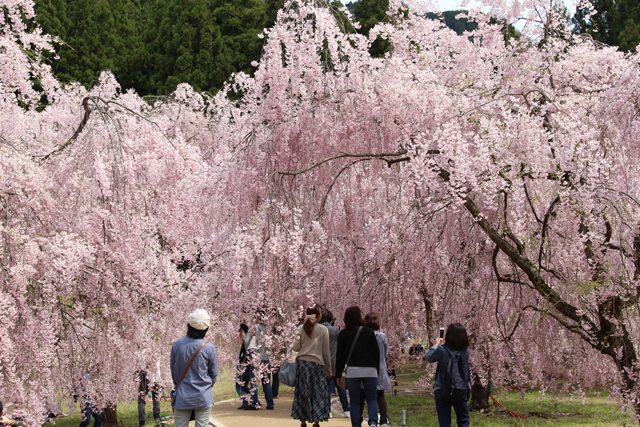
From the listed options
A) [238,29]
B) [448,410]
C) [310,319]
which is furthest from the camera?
[238,29]

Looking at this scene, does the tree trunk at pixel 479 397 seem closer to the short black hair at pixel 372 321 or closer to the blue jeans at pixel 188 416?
the short black hair at pixel 372 321

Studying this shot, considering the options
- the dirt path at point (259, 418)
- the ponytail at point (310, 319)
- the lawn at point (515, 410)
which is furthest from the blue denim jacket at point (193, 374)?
the lawn at point (515, 410)

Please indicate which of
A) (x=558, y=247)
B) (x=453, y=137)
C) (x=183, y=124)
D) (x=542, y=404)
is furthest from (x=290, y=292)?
(x=183, y=124)

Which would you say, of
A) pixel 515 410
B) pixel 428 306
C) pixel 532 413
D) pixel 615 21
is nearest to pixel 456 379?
pixel 428 306

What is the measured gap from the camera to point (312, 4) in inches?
250

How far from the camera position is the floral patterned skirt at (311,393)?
536 centimetres

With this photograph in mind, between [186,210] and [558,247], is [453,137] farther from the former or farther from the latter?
[186,210]

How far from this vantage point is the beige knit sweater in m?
5.43

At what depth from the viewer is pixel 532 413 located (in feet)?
26.4

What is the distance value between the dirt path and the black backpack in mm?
2275

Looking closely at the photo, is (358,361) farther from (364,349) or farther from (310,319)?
(310,319)

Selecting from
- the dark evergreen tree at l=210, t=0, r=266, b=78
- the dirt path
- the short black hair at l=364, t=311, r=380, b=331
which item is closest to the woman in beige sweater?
the short black hair at l=364, t=311, r=380, b=331

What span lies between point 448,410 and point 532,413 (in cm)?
391

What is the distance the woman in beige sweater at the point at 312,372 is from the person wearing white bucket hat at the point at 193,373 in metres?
1.33
